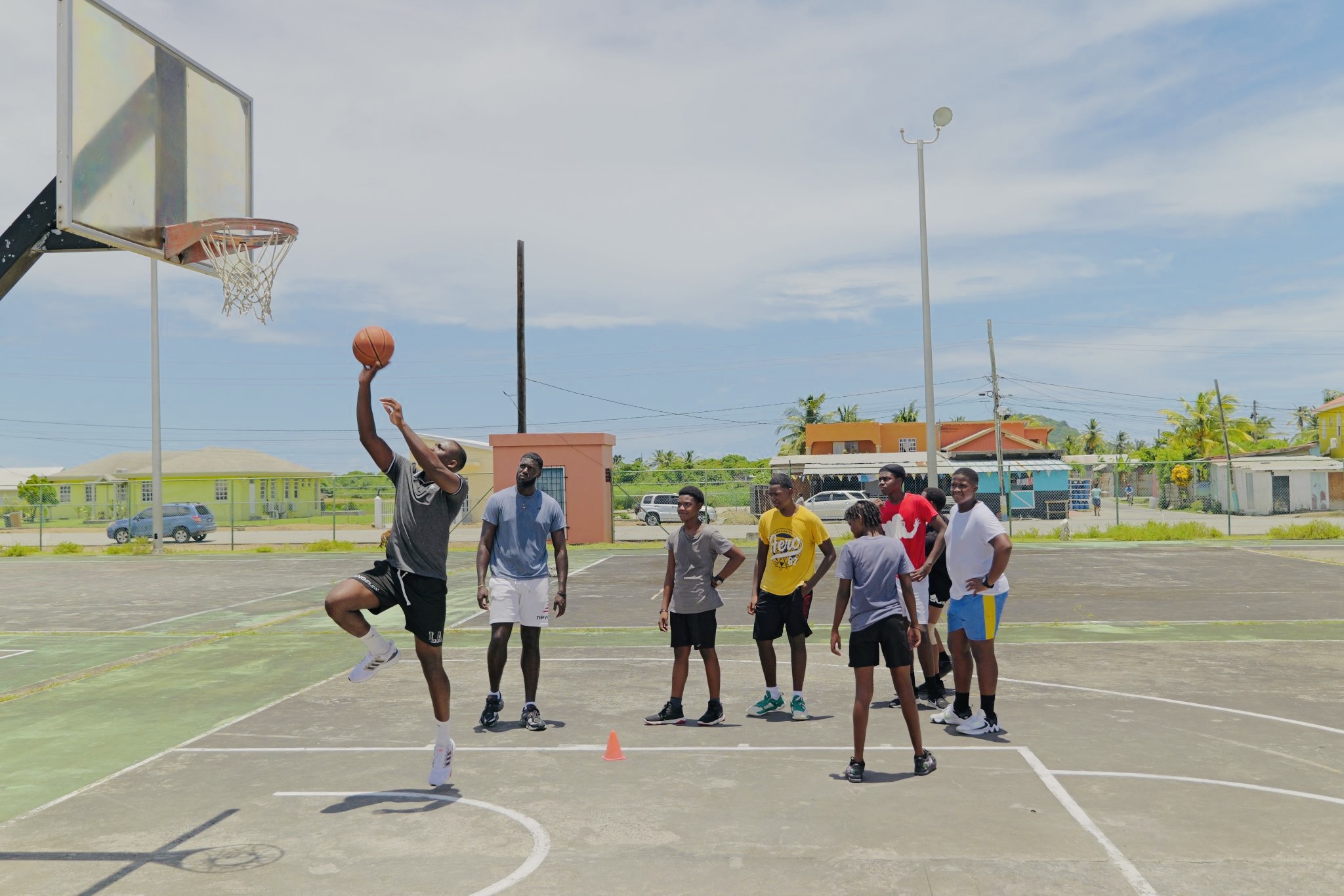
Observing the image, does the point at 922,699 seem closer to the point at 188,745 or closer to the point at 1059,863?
the point at 1059,863

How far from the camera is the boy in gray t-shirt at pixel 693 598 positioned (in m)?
8.06

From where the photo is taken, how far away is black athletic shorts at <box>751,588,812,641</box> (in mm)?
8180

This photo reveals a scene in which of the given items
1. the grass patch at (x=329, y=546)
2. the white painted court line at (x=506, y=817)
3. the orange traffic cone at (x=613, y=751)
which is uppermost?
the grass patch at (x=329, y=546)

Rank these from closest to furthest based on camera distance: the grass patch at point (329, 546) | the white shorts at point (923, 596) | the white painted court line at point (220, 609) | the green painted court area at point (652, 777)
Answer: the green painted court area at point (652, 777) < the white shorts at point (923, 596) < the white painted court line at point (220, 609) < the grass patch at point (329, 546)

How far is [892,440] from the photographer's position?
63.4 meters

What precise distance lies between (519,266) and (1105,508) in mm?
41937

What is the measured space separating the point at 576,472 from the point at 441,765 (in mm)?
25942

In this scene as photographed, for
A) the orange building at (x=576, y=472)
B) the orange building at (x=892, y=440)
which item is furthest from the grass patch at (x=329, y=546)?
the orange building at (x=892, y=440)

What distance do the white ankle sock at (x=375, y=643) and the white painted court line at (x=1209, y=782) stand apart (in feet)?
14.1

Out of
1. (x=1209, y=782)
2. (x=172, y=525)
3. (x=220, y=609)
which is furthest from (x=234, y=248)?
(x=172, y=525)

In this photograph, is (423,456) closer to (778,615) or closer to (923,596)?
(778,615)

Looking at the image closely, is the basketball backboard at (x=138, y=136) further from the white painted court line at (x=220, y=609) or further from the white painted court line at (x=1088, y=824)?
the white painted court line at (x=220, y=609)

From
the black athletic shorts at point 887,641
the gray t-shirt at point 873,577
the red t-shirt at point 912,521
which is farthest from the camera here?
the red t-shirt at point 912,521

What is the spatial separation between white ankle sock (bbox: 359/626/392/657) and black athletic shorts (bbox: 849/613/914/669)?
2.93 metres
